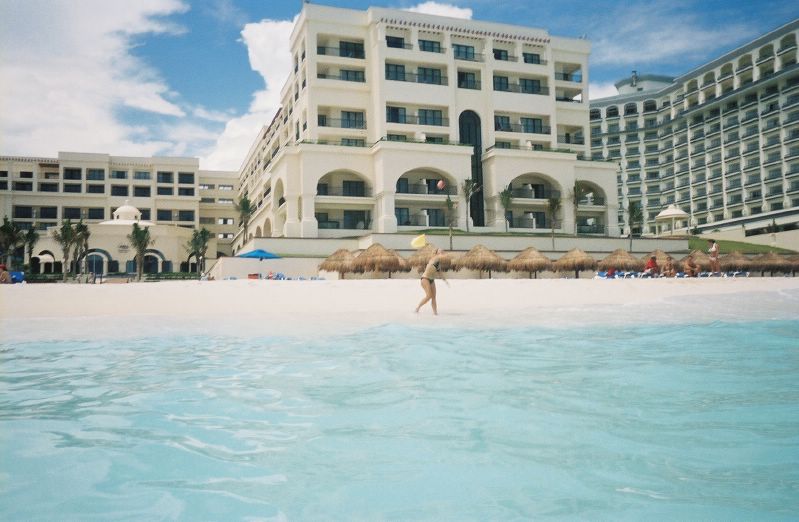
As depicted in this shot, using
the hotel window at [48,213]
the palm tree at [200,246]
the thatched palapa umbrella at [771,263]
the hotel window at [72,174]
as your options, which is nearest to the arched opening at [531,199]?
the thatched palapa umbrella at [771,263]

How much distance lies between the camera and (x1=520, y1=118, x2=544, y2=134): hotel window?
163 feet

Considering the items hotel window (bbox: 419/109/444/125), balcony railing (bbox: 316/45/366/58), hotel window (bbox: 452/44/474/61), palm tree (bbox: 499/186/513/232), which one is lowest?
palm tree (bbox: 499/186/513/232)

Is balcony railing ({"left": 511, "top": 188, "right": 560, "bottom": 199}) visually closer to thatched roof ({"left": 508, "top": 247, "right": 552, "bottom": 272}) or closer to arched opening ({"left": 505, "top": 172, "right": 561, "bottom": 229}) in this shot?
arched opening ({"left": 505, "top": 172, "right": 561, "bottom": 229})

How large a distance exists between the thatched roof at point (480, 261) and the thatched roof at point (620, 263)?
5851mm

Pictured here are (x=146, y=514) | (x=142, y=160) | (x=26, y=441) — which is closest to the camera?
(x=146, y=514)

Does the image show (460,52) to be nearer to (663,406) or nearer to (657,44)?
(657,44)

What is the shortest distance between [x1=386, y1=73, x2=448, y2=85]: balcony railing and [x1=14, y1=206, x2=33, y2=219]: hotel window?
154 feet

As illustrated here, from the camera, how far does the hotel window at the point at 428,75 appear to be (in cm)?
4744

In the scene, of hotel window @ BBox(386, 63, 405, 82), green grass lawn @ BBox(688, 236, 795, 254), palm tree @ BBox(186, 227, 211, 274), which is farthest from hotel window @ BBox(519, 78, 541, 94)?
palm tree @ BBox(186, 227, 211, 274)

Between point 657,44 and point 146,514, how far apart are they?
1097cm

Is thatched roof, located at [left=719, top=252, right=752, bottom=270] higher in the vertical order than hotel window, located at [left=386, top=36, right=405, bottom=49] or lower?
lower

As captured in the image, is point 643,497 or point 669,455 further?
point 669,455

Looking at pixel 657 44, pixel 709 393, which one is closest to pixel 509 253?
pixel 657 44

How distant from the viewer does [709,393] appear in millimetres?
5473
